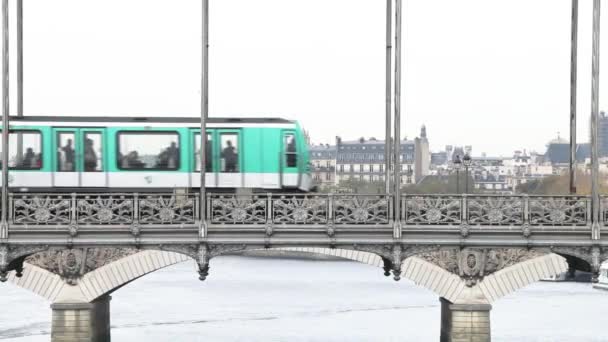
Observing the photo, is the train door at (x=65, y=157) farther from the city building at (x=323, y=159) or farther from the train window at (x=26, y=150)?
the city building at (x=323, y=159)

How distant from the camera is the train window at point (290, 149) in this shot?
28.2 m

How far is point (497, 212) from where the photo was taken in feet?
75.2

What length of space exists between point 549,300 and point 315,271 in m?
19.6

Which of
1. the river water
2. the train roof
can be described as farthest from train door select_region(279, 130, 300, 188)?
the river water

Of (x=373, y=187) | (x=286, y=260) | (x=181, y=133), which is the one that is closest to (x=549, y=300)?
(x=286, y=260)

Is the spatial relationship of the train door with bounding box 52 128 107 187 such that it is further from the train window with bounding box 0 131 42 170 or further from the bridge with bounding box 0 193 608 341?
the bridge with bounding box 0 193 608 341

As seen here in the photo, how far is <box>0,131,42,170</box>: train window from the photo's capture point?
27.5 meters

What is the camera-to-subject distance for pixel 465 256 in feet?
89.5

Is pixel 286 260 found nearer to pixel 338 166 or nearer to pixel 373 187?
pixel 373 187

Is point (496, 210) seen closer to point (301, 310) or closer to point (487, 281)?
point (487, 281)

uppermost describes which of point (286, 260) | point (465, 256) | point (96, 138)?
point (96, 138)

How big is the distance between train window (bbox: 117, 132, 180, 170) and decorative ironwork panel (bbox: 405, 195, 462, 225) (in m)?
6.65

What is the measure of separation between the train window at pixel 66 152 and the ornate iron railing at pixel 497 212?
8.04m

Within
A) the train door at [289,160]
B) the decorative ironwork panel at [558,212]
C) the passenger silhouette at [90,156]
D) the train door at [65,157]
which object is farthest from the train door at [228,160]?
the decorative ironwork panel at [558,212]
